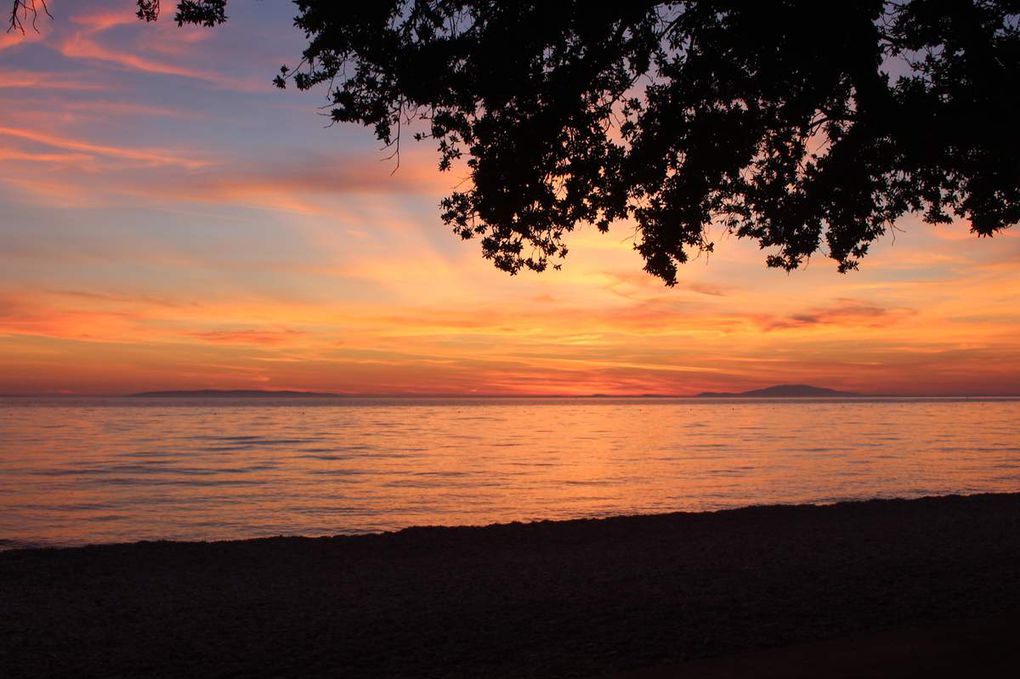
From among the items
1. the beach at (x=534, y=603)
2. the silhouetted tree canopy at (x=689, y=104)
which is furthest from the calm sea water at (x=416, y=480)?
the silhouetted tree canopy at (x=689, y=104)

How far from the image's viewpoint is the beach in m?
7.35

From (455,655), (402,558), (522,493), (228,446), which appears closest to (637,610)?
(455,655)

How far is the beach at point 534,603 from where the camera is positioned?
24.1 feet

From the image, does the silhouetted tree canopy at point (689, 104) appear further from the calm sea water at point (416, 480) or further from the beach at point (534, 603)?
the calm sea water at point (416, 480)

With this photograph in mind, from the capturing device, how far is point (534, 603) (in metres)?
9.88

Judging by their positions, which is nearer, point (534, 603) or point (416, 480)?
point (534, 603)

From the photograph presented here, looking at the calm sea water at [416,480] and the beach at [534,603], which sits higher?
the beach at [534,603]

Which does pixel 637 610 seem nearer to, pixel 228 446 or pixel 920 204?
pixel 920 204

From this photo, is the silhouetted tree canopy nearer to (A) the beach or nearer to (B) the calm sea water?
(A) the beach

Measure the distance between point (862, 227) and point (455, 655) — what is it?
9184 millimetres

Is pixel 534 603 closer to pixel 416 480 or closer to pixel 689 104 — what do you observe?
pixel 689 104

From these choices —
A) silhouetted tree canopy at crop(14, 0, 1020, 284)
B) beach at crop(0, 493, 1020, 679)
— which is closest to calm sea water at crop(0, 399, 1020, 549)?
beach at crop(0, 493, 1020, 679)

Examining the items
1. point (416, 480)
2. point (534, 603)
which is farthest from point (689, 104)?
point (416, 480)

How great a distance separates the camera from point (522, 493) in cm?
2559
